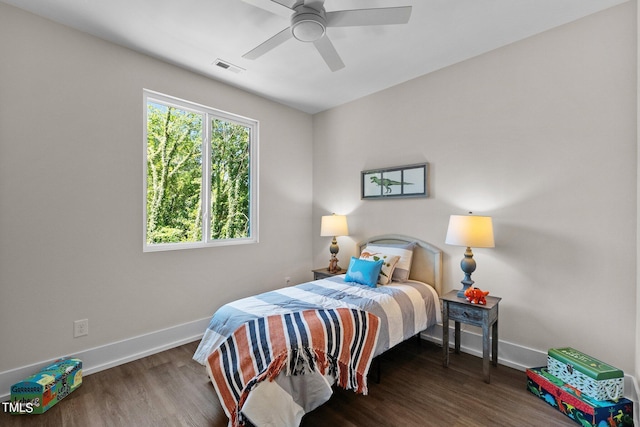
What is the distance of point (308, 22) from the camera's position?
1.90 metres

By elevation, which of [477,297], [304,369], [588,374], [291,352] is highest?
[477,297]

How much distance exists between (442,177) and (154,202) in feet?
9.72

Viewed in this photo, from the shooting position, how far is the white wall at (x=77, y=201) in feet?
7.03

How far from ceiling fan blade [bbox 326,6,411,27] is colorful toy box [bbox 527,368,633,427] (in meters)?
2.60

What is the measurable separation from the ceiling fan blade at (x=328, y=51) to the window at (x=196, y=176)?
63.9 inches

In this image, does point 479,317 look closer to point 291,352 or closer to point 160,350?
point 291,352

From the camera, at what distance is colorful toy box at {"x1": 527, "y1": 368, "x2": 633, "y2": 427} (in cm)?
174

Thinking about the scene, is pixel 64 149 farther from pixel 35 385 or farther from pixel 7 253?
pixel 35 385

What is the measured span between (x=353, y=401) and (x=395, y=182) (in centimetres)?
225

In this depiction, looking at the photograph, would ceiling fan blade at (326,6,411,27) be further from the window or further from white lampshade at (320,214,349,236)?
white lampshade at (320,214,349,236)

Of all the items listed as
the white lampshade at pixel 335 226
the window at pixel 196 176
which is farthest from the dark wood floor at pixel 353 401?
the white lampshade at pixel 335 226

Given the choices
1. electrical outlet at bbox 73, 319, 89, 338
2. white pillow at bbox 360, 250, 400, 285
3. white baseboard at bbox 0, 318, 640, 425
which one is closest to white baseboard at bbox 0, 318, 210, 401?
white baseboard at bbox 0, 318, 640, 425

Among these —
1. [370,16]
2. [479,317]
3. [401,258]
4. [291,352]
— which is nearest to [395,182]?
[401,258]

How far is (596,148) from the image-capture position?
220 centimetres
